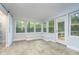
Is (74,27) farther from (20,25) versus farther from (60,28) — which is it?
(20,25)

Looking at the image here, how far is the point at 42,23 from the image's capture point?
5.50m

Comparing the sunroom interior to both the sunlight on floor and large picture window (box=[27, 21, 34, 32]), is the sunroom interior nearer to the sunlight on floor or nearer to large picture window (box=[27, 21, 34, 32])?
large picture window (box=[27, 21, 34, 32])

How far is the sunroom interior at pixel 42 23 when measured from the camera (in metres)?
3.95

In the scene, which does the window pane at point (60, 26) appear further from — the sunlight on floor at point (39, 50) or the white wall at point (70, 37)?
the sunlight on floor at point (39, 50)

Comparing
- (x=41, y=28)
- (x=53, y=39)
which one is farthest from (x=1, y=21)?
(x=53, y=39)

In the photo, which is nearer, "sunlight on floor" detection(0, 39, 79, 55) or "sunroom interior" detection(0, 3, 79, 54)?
"sunlight on floor" detection(0, 39, 79, 55)

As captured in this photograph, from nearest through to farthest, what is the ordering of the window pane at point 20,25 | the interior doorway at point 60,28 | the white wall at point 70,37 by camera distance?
the white wall at point 70,37
the interior doorway at point 60,28
the window pane at point 20,25

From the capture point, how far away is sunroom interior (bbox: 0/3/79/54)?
3947 mm

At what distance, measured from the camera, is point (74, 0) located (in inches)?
85.1

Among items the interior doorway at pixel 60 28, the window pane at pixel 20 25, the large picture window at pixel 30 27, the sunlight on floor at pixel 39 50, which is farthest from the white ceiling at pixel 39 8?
the window pane at pixel 20 25

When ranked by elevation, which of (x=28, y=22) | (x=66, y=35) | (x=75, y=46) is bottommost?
(x=75, y=46)

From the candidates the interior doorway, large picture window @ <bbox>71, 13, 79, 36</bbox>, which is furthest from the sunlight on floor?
the interior doorway

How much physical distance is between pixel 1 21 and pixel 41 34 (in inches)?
77.0

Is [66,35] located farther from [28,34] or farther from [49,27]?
[28,34]
